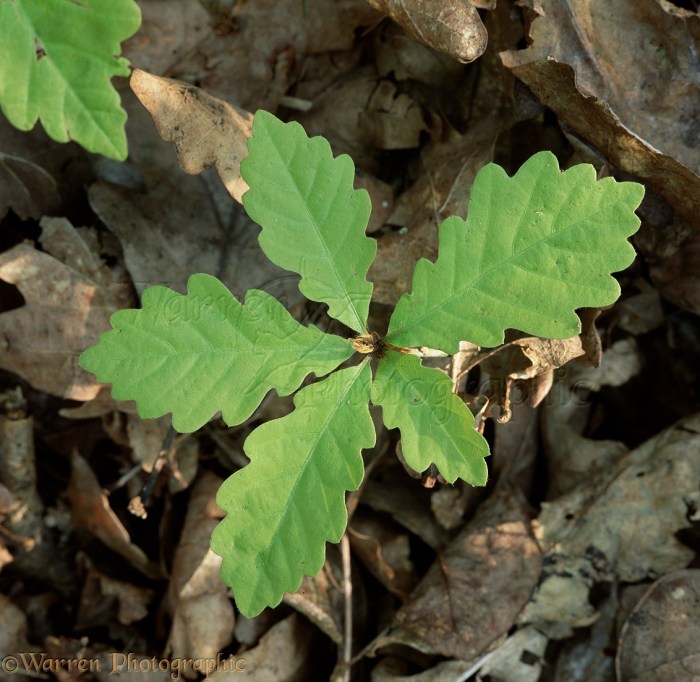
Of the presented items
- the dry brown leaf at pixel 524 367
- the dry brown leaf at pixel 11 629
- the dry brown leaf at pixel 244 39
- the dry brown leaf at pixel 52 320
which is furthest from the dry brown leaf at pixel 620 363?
the dry brown leaf at pixel 11 629

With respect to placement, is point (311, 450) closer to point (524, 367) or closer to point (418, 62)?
point (524, 367)

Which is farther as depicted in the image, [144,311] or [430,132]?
[430,132]

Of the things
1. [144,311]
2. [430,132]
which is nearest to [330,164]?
[144,311]

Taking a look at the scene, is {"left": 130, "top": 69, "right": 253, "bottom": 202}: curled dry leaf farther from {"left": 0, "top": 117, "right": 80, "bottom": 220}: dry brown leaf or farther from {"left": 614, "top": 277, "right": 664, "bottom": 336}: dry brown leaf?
{"left": 614, "top": 277, "right": 664, "bottom": 336}: dry brown leaf

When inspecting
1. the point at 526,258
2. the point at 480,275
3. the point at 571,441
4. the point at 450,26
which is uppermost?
the point at 450,26

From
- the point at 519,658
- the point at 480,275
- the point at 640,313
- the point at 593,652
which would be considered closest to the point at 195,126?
the point at 480,275

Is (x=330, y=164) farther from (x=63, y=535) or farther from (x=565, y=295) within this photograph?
(x=63, y=535)
